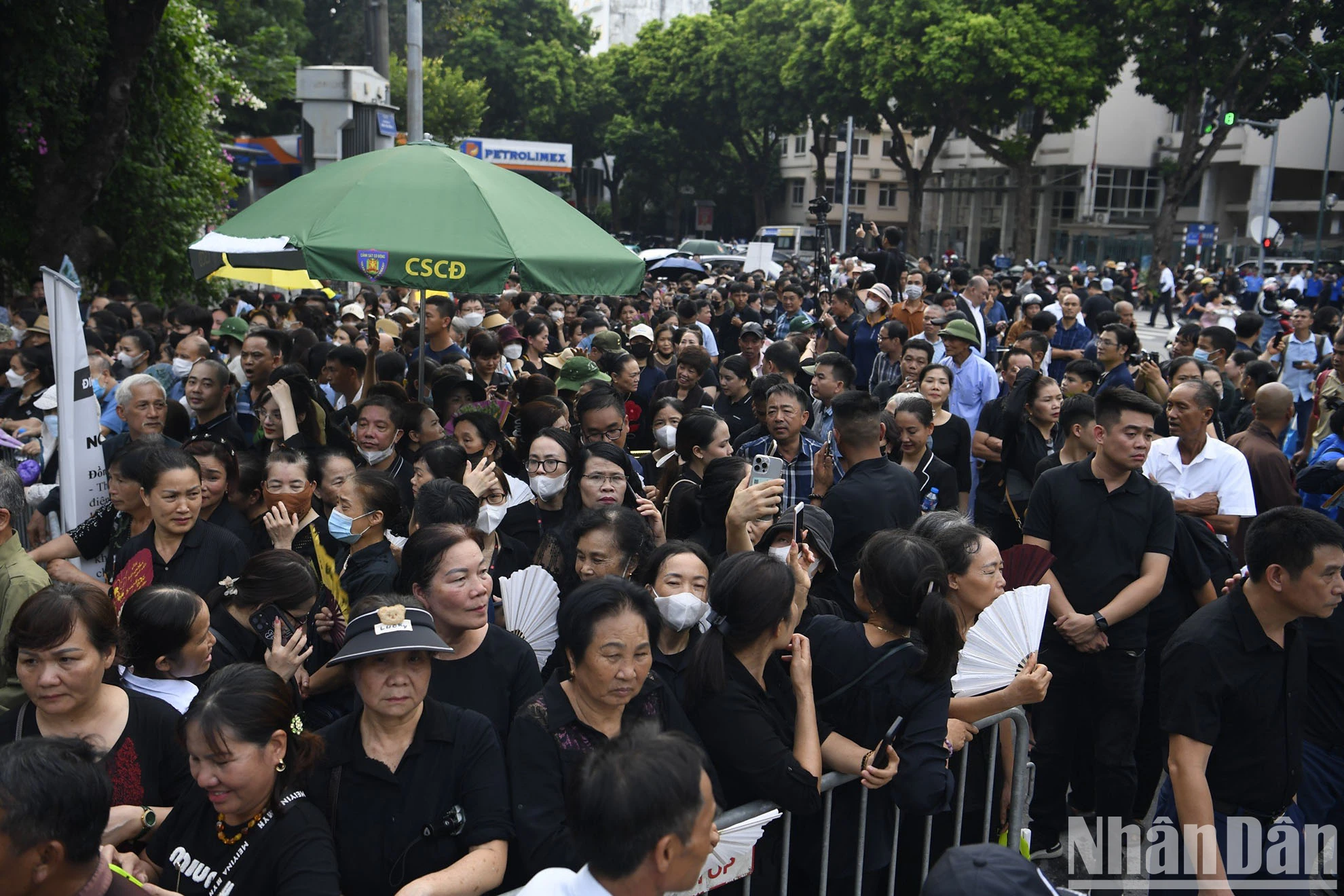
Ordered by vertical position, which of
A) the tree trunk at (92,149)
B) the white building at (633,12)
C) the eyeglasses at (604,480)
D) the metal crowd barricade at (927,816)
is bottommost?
the metal crowd barricade at (927,816)

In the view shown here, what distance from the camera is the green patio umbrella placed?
5.60 meters

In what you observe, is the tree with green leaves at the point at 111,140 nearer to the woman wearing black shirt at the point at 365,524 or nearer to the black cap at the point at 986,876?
the woman wearing black shirt at the point at 365,524

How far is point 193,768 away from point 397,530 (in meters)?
2.38

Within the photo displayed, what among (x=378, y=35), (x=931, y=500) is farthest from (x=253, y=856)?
(x=378, y=35)

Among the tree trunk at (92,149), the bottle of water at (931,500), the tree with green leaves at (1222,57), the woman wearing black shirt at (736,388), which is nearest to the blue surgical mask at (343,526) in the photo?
the bottle of water at (931,500)

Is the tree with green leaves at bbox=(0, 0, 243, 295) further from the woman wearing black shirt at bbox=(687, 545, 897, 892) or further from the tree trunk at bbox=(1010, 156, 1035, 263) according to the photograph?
the tree trunk at bbox=(1010, 156, 1035, 263)

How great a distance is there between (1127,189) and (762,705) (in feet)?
181

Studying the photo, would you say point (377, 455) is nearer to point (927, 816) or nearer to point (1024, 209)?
point (927, 816)

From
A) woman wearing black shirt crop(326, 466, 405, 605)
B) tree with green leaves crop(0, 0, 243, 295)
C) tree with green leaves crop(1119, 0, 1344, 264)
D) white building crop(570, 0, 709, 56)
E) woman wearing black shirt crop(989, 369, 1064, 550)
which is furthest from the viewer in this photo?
white building crop(570, 0, 709, 56)

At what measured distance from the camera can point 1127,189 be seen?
52.5 m

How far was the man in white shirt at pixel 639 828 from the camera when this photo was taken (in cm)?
225

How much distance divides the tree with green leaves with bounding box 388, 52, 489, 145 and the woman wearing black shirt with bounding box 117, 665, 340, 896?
3188 cm

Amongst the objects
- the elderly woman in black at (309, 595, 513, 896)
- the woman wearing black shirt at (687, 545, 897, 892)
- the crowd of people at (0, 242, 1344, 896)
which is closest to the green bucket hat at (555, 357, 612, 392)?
the crowd of people at (0, 242, 1344, 896)

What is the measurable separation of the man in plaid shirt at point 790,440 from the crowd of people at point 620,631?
20 mm
